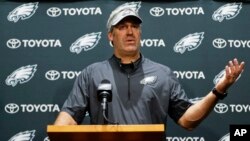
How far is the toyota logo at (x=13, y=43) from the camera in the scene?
12.5 feet

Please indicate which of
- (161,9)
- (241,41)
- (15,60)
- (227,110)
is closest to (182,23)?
(161,9)

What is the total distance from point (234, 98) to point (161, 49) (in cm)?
65

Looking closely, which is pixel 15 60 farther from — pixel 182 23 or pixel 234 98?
pixel 234 98

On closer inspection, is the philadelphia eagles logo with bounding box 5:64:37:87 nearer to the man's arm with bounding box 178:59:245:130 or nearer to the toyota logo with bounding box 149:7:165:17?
the toyota logo with bounding box 149:7:165:17

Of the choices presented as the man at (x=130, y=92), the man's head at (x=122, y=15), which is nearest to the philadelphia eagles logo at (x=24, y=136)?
the man at (x=130, y=92)

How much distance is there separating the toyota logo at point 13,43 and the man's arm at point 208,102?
1498 mm

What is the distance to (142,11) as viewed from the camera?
3826 millimetres

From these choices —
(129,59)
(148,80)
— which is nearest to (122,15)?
(129,59)

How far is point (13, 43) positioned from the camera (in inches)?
150

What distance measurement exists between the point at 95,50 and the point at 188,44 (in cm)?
71

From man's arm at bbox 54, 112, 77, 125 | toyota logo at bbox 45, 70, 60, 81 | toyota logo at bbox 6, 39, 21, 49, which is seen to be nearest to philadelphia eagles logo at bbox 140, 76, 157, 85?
man's arm at bbox 54, 112, 77, 125

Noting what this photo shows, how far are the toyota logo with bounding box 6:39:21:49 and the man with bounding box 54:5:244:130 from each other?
37.6 inches

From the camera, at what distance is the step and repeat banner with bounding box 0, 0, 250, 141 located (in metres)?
3.72

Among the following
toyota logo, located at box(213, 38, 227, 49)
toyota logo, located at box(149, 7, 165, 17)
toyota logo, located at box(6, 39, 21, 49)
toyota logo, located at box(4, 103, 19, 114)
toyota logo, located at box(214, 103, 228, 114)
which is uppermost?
toyota logo, located at box(149, 7, 165, 17)
